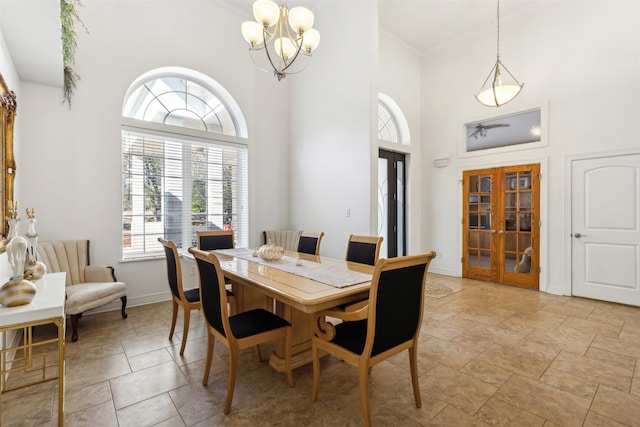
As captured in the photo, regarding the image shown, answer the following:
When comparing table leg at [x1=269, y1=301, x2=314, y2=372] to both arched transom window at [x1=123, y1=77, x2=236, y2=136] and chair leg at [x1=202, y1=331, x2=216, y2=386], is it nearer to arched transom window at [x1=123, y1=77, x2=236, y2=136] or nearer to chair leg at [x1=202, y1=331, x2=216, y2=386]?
chair leg at [x1=202, y1=331, x2=216, y2=386]

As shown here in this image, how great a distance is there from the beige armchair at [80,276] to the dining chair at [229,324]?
1645 mm

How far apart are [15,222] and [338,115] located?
140 inches

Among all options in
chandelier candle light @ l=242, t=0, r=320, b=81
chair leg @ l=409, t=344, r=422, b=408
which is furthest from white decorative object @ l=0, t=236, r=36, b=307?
chair leg @ l=409, t=344, r=422, b=408

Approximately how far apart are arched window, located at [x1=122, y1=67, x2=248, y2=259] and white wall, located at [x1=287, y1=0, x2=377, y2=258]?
943mm

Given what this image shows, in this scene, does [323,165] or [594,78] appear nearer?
[594,78]

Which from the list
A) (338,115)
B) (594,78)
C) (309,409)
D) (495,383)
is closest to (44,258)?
(309,409)

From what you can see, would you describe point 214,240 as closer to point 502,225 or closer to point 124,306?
point 124,306

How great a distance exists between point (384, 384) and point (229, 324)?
3.75 feet

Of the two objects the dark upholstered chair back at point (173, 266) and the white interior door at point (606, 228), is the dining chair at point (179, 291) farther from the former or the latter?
the white interior door at point (606, 228)

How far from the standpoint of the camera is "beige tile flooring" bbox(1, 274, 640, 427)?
1.76 metres

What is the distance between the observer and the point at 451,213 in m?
5.48

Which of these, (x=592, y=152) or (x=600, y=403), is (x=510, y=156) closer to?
(x=592, y=152)

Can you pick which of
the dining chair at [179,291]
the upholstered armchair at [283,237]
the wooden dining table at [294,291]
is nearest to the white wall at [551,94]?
the upholstered armchair at [283,237]

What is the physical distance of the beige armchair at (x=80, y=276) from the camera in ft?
9.36
